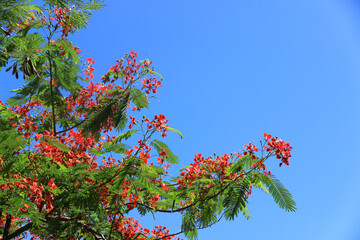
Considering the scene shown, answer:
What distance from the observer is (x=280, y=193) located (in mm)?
5375

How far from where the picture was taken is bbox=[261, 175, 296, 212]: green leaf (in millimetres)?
5316

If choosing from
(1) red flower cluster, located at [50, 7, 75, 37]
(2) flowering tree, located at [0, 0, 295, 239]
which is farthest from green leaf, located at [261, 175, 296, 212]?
(1) red flower cluster, located at [50, 7, 75, 37]

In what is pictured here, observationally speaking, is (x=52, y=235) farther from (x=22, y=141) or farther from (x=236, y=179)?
(x=236, y=179)

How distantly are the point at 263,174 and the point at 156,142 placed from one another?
5.84ft

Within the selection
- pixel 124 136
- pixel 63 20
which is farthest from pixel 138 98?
pixel 63 20

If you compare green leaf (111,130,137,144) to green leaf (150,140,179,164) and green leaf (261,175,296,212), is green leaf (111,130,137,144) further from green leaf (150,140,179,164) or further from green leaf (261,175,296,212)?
green leaf (261,175,296,212)

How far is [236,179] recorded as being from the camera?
5.55 metres

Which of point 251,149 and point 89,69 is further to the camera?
point 89,69

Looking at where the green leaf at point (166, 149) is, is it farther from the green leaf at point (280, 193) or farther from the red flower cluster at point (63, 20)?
the red flower cluster at point (63, 20)

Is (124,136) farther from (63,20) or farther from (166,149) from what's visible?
(63,20)

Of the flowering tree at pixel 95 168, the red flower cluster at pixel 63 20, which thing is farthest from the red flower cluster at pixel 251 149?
the red flower cluster at pixel 63 20

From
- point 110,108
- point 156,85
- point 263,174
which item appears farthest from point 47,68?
point 263,174

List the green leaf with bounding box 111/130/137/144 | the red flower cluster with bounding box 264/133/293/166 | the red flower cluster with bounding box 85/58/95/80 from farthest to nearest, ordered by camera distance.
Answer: the red flower cluster with bounding box 85/58/95/80 → the green leaf with bounding box 111/130/137/144 → the red flower cluster with bounding box 264/133/293/166

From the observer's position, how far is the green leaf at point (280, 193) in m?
5.32
